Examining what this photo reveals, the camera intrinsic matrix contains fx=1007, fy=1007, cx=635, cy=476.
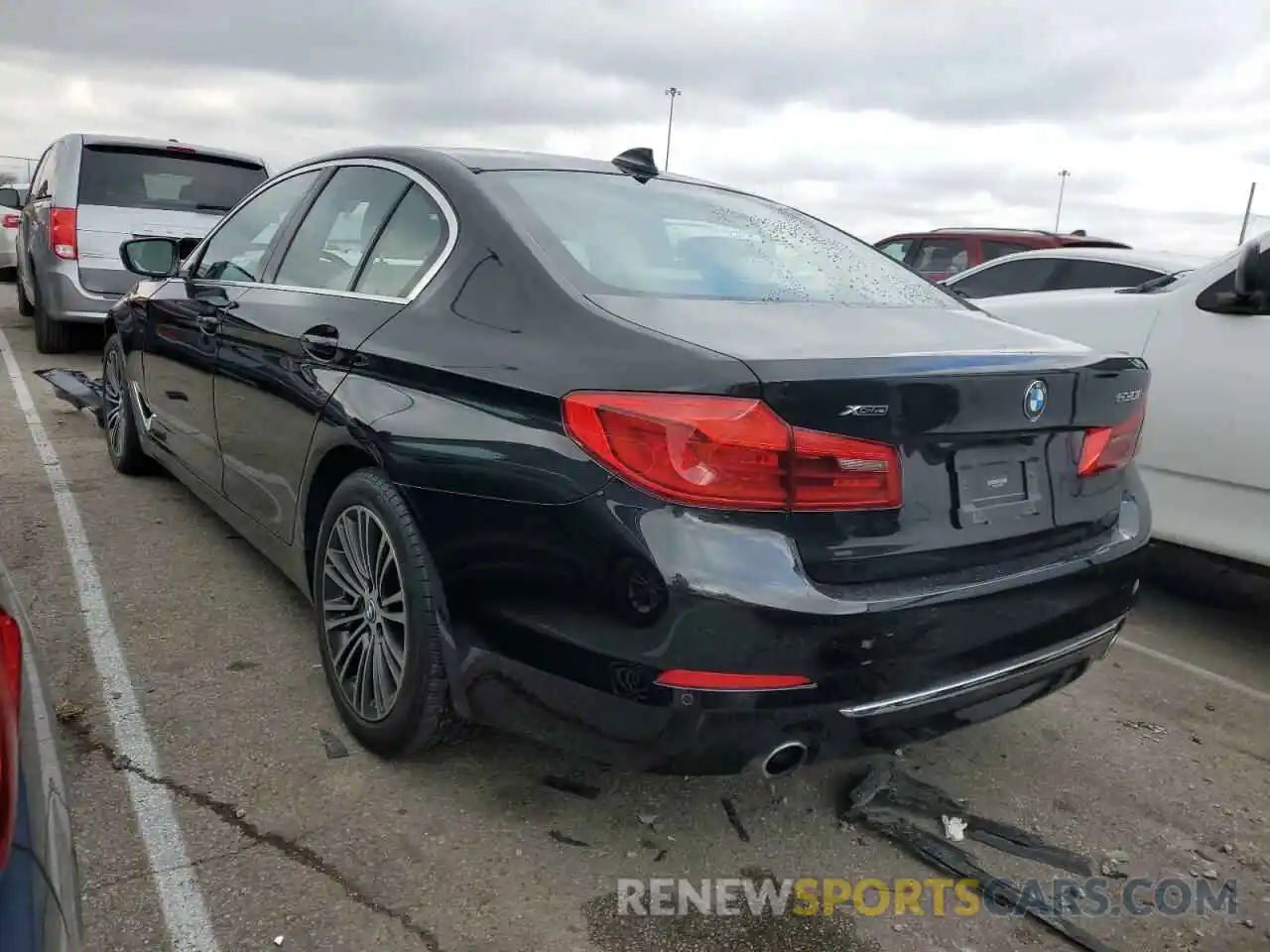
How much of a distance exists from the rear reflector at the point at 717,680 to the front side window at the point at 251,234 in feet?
7.48

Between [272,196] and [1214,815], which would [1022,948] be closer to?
[1214,815]

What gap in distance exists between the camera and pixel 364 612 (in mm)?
2615

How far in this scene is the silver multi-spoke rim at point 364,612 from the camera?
247cm

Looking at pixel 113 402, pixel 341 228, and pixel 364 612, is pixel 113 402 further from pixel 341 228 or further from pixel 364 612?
pixel 364 612

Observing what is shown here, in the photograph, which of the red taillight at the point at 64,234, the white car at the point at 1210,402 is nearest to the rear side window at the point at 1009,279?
the white car at the point at 1210,402

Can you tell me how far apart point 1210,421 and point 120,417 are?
4.80 m

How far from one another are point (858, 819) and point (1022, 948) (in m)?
0.50

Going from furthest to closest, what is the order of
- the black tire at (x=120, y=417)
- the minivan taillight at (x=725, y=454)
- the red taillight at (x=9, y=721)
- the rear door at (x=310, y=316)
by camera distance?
the black tire at (x=120, y=417), the rear door at (x=310, y=316), the minivan taillight at (x=725, y=454), the red taillight at (x=9, y=721)

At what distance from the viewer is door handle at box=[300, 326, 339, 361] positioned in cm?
269

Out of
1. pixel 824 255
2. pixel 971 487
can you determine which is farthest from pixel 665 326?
pixel 824 255

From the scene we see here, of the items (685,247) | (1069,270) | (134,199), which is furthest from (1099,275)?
(134,199)

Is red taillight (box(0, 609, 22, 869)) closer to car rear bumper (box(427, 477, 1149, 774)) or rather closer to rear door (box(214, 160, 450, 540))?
car rear bumper (box(427, 477, 1149, 774))

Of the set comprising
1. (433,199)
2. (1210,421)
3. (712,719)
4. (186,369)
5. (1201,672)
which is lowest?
(1201,672)

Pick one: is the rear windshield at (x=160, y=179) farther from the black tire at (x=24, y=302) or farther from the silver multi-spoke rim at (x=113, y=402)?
the silver multi-spoke rim at (x=113, y=402)
